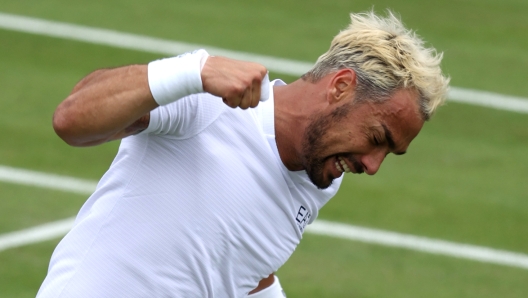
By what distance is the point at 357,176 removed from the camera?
888 centimetres

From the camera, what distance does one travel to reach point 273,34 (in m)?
Answer: 11.4

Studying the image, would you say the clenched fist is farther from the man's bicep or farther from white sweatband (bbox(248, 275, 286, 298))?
white sweatband (bbox(248, 275, 286, 298))

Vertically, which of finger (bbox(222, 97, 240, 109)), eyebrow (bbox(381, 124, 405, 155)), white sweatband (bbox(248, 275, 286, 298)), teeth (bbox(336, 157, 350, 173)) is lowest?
white sweatband (bbox(248, 275, 286, 298))

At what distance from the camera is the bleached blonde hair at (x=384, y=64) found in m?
4.10

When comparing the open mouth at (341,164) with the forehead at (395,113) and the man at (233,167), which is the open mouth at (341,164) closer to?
the man at (233,167)

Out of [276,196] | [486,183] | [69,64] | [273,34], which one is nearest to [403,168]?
[486,183]

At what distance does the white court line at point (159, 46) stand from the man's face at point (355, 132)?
21.0 feet

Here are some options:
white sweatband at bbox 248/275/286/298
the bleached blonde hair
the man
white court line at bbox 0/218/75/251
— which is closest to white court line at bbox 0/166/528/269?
white court line at bbox 0/218/75/251

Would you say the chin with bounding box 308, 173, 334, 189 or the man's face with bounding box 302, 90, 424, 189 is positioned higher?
the man's face with bounding box 302, 90, 424, 189

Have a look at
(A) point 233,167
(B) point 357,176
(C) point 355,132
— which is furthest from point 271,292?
(B) point 357,176

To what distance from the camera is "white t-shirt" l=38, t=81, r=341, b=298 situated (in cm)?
394

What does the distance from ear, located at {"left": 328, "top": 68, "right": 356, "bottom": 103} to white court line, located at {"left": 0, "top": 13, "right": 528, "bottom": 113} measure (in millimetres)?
6403

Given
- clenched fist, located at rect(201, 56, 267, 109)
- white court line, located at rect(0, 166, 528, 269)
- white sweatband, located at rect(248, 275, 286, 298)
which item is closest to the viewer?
clenched fist, located at rect(201, 56, 267, 109)

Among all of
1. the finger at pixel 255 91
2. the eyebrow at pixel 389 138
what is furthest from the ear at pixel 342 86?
the finger at pixel 255 91
